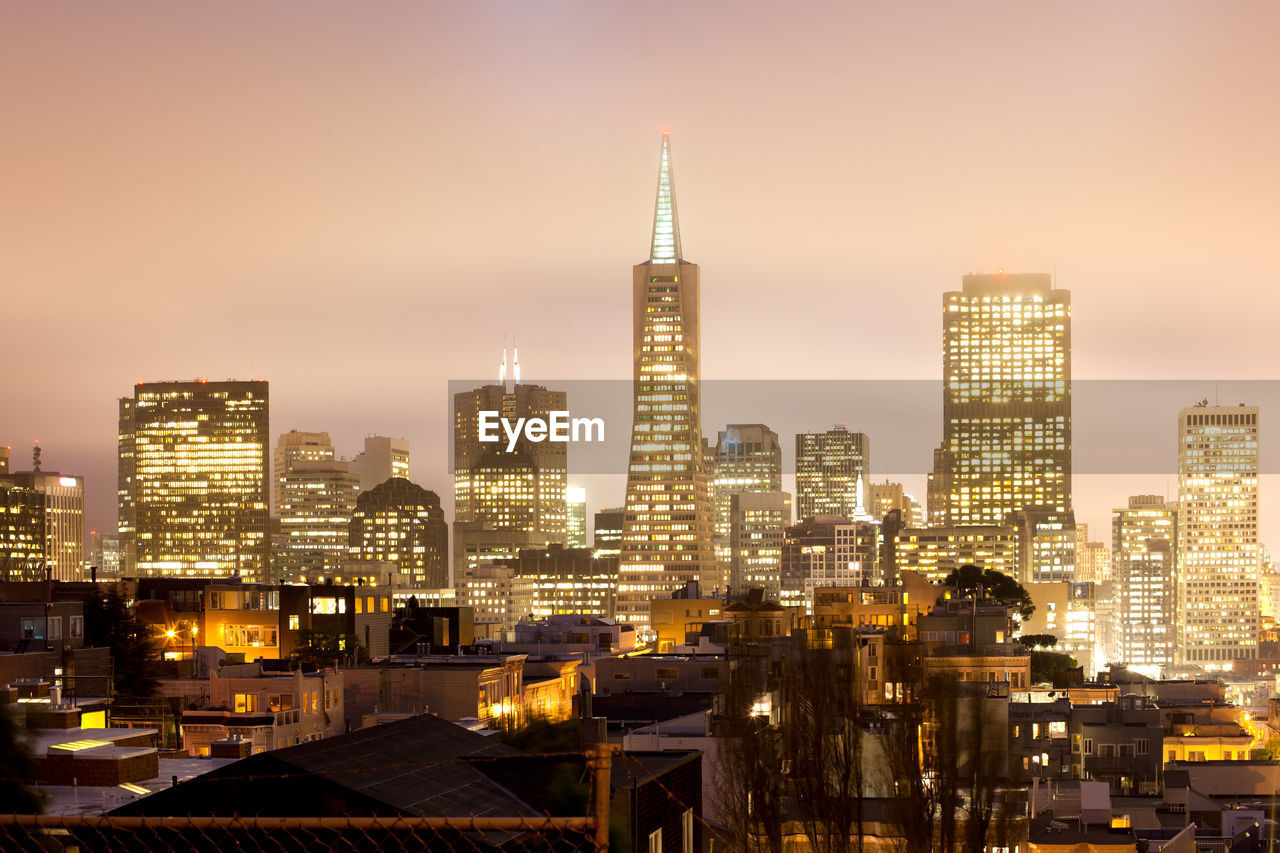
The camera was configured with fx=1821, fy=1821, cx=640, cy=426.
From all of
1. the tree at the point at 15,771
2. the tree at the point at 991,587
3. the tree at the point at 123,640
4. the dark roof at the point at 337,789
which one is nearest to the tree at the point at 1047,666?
the tree at the point at 991,587

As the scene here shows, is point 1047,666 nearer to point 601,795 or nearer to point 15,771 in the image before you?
point 15,771

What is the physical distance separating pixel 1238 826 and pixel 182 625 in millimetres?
62132

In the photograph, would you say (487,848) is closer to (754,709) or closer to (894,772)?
(894,772)

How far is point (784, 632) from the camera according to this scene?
106 meters

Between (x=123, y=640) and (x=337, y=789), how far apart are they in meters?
64.8

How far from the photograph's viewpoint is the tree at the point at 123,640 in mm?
66500

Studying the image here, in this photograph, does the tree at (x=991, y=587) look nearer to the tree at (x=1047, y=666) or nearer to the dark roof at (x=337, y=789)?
the tree at (x=1047, y=666)

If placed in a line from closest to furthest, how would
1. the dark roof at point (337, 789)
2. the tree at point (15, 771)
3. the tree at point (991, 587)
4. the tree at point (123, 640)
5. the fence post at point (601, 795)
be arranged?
the fence post at point (601, 795), the tree at point (15, 771), the dark roof at point (337, 789), the tree at point (123, 640), the tree at point (991, 587)

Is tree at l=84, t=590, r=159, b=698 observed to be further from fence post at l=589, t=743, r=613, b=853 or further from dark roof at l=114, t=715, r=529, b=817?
fence post at l=589, t=743, r=613, b=853

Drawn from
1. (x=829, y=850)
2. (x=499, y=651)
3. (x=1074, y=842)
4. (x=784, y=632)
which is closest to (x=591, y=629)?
(x=784, y=632)

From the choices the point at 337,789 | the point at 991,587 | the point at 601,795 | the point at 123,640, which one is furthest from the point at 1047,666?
the point at 601,795

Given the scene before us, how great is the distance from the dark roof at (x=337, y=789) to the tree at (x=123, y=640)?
46328 millimetres

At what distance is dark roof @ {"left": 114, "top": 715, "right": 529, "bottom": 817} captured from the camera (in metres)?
16.6

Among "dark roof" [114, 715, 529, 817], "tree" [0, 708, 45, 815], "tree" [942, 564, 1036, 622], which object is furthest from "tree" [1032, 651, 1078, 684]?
"tree" [0, 708, 45, 815]
